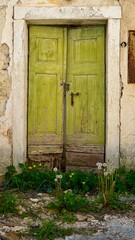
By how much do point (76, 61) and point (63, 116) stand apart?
81cm

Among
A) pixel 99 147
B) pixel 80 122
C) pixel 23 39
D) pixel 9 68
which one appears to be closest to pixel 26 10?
pixel 23 39

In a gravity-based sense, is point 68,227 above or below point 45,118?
below

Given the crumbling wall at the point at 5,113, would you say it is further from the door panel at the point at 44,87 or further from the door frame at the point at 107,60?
the door panel at the point at 44,87

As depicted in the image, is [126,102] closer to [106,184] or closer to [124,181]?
[124,181]

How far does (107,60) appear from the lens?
20.4ft

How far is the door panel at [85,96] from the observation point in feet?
21.1

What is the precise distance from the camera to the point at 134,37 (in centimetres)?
621

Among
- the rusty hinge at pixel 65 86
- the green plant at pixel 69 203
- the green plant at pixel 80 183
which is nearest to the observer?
the green plant at pixel 69 203

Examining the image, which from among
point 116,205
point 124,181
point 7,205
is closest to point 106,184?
point 116,205

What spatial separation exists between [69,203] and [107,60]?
7.40 ft

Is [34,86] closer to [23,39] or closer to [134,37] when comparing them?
[23,39]

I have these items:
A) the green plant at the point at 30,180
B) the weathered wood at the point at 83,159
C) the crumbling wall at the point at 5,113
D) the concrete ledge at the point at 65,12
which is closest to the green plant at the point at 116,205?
the green plant at the point at 30,180

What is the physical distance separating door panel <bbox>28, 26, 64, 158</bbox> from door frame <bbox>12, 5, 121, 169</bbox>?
218 millimetres

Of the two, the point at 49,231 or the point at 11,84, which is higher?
the point at 11,84
